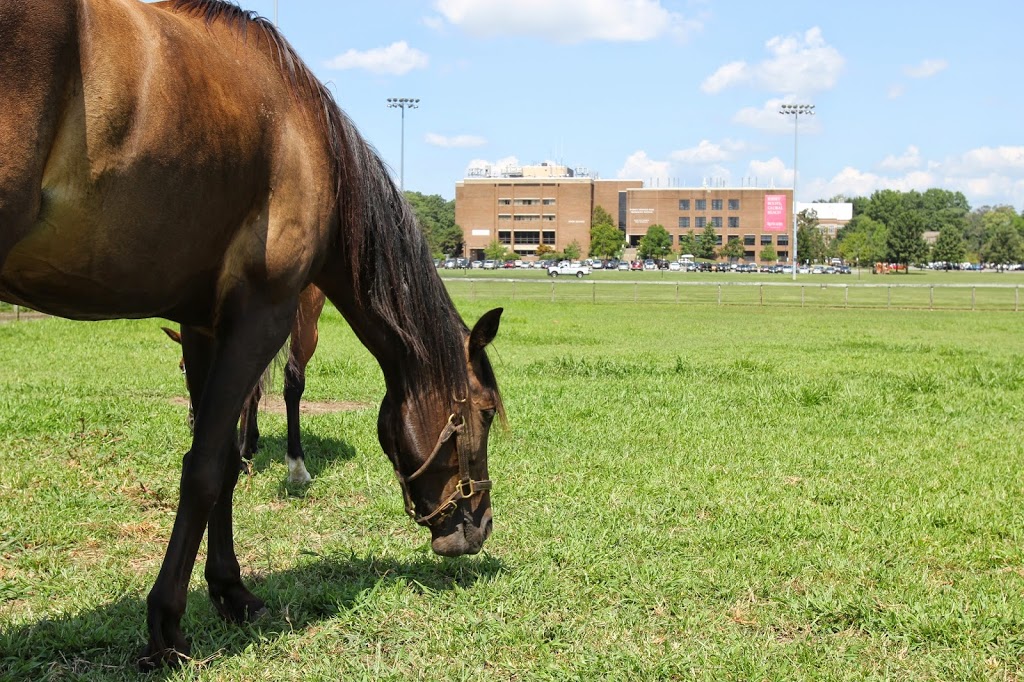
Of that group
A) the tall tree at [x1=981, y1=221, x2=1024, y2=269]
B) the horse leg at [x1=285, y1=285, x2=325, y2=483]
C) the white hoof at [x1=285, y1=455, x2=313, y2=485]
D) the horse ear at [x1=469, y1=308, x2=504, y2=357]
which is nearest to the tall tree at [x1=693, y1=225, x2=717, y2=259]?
the tall tree at [x1=981, y1=221, x2=1024, y2=269]

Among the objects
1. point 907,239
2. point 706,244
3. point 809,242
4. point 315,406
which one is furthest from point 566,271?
point 315,406

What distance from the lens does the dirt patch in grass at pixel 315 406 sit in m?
9.23

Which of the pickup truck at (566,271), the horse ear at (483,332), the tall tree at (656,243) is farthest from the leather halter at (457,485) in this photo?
the tall tree at (656,243)

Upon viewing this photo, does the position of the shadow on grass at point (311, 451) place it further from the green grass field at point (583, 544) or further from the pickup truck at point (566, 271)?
the pickup truck at point (566, 271)

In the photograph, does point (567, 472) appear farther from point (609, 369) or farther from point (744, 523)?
point (609, 369)

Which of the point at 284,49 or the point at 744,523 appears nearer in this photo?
the point at 284,49

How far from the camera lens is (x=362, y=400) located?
10203 mm

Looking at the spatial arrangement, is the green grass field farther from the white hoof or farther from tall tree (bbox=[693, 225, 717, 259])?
tall tree (bbox=[693, 225, 717, 259])

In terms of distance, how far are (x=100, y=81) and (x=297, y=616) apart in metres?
2.34

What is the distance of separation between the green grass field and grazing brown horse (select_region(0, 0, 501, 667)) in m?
0.44

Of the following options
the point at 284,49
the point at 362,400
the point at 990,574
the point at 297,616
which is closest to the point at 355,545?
the point at 297,616

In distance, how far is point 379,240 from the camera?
3.66 meters

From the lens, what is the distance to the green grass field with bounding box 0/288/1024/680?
3523mm

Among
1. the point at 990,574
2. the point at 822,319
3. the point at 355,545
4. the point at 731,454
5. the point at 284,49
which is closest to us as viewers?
the point at 284,49
